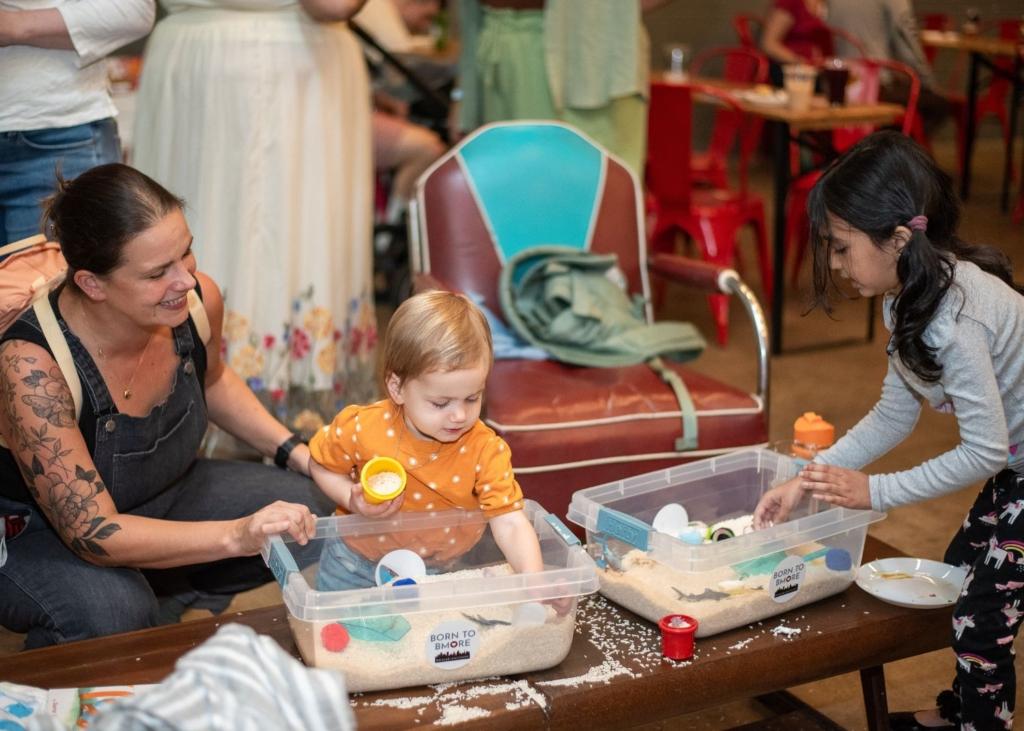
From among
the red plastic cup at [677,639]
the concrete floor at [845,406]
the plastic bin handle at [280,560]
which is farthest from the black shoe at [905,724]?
the plastic bin handle at [280,560]

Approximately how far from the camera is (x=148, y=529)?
1799 mm

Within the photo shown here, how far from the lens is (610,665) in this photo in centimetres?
165

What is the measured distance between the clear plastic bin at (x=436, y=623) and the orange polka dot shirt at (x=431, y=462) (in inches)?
5.1

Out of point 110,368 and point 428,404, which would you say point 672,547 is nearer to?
point 428,404

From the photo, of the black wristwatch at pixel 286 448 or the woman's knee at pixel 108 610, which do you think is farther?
the black wristwatch at pixel 286 448

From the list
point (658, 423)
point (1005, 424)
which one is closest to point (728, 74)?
point (658, 423)

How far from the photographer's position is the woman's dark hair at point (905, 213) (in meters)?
1.79

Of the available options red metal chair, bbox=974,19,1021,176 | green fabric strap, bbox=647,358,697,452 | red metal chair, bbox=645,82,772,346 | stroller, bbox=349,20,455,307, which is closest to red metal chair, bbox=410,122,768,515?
green fabric strap, bbox=647,358,697,452

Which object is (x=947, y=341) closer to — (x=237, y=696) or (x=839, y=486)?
(x=839, y=486)

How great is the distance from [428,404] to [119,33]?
1.12m

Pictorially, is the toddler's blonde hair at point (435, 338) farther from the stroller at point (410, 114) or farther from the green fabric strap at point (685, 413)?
the stroller at point (410, 114)

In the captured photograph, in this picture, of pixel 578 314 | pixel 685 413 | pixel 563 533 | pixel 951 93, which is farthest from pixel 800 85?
pixel 951 93

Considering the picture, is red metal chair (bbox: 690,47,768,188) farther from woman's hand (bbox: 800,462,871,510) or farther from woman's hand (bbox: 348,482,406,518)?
woman's hand (bbox: 348,482,406,518)

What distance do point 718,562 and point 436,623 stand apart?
42cm
